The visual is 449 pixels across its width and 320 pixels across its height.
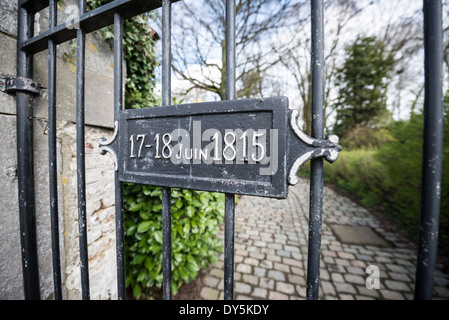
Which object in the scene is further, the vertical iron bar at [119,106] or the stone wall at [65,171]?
the stone wall at [65,171]

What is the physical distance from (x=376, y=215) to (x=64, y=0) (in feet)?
21.1

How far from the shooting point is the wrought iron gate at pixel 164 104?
49cm

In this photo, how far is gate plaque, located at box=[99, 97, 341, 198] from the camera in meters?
0.60

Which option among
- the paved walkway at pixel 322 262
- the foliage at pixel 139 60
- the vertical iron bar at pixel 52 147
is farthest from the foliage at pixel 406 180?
the vertical iron bar at pixel 52 147

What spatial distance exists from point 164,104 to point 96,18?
1.71ft

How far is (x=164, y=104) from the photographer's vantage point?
773 mm

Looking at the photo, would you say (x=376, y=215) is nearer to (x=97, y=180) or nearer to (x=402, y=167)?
(x=402, y=167)

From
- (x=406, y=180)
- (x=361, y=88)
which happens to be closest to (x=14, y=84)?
(x=406, y=180)

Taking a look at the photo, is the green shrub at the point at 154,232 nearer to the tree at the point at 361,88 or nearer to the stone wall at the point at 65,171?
the stone wall at the point at 65,171

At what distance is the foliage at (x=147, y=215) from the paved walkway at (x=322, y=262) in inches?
25.9

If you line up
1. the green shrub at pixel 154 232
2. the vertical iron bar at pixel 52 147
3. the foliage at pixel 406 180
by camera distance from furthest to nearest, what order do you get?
the foliage at pixel 406 180
the green shrub at pixel 154 232
the vertical iron bar at pixel 52 147

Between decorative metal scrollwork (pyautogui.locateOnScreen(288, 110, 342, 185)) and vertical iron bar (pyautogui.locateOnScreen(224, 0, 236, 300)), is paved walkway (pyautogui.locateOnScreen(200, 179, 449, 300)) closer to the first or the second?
vertical iron bar (pyautogui.locateOnScreen(224, 0, 236, 300))

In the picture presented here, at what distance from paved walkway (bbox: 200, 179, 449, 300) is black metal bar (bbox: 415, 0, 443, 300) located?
219 cm

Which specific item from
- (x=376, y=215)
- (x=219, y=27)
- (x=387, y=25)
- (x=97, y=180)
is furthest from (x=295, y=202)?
(x=387, y=25)
